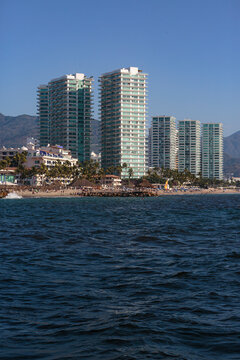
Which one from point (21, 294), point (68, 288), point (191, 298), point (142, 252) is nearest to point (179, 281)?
point (191, 298)

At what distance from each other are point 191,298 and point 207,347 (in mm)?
4488

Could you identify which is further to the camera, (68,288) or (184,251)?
(184,251)

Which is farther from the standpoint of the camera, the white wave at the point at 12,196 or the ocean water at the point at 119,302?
the white wave at the point at 12,196

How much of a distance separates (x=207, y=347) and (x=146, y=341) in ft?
4.98

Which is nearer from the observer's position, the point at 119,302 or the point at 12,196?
the point at 119,302

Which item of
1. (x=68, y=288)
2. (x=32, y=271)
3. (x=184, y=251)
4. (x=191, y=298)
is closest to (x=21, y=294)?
(x=68, y=288)

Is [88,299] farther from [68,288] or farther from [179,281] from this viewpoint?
[179,281]

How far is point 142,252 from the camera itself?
2619 centimetres

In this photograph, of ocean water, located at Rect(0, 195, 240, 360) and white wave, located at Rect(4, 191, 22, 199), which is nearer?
ocean water, located at Rect(0, 195, 240, 360)

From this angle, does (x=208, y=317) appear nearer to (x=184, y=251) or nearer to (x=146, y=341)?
(x=146, y=341)

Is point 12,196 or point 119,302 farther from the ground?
point 119,302

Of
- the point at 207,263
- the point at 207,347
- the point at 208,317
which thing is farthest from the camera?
the point at 207,263

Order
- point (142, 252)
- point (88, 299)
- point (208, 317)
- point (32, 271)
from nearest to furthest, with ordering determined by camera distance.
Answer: point (208, 317) < point (88, 299) < point (32, 271) < point (142, 252)

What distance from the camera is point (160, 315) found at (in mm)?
13641
